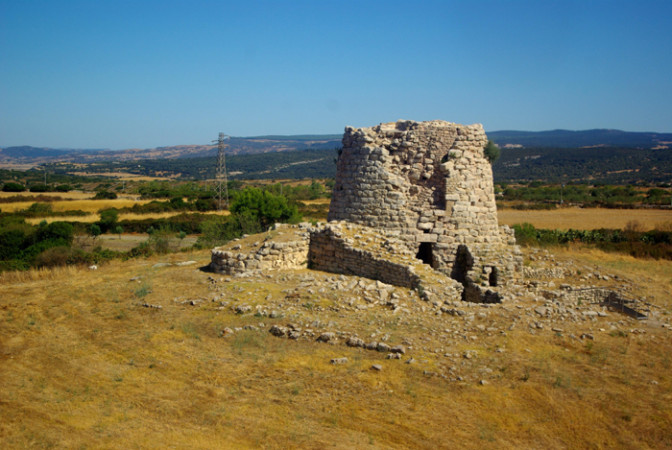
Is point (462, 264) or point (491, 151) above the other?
point (491, 151)

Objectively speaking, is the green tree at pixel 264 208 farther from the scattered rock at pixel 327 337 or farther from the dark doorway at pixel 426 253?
the scattered rock at pixel 327 337

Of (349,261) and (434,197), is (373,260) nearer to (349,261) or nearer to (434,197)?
(349,261)

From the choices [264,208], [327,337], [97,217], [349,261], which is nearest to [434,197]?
[349,261]

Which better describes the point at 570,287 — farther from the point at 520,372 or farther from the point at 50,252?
the point at 50,252

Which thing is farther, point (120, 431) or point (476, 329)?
point (476, 329)

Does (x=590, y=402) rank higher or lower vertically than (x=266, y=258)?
lower

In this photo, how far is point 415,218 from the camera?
38.9 ft

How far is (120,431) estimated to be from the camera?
5.52 metres

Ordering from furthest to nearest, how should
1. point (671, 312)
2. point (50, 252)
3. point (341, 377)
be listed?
point (50, 252)
point (671, 312)
point (341, 377)

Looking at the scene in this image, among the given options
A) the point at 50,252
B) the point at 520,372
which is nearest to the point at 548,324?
the point at 520,372

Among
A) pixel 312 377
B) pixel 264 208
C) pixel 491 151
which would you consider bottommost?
pixel 312 377

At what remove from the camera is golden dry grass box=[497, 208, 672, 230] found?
38781 millimetres

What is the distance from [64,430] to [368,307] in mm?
5607

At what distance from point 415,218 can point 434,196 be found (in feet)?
2.49
